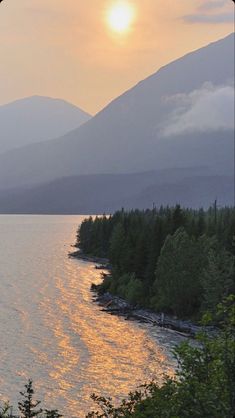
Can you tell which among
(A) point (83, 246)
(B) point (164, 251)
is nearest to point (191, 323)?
(B) point (164, 251)

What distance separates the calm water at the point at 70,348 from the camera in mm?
47969

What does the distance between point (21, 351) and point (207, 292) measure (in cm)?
2699

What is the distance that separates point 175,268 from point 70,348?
79.3 feet

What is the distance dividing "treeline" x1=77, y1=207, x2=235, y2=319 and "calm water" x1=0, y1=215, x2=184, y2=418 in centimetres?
678

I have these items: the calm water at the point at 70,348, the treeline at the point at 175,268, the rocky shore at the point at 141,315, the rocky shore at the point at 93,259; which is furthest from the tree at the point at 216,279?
the rocky shore at the point at 93,259

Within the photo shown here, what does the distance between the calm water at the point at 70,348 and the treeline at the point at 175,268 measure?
6.78 m

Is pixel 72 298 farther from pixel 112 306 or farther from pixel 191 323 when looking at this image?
pixel 191 323

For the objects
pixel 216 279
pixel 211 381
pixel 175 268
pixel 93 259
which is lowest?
pixel 93 259

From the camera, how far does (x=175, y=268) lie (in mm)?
A: 81062

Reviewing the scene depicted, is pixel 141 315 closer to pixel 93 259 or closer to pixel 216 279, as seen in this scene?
pixel 216 279

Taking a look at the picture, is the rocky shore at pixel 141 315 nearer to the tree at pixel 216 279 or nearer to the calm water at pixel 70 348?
the calm water at pixel 70 348

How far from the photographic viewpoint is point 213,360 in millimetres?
15164

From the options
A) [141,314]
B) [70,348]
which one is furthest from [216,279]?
[70,348]

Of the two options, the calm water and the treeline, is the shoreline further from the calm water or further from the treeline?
the calm water
